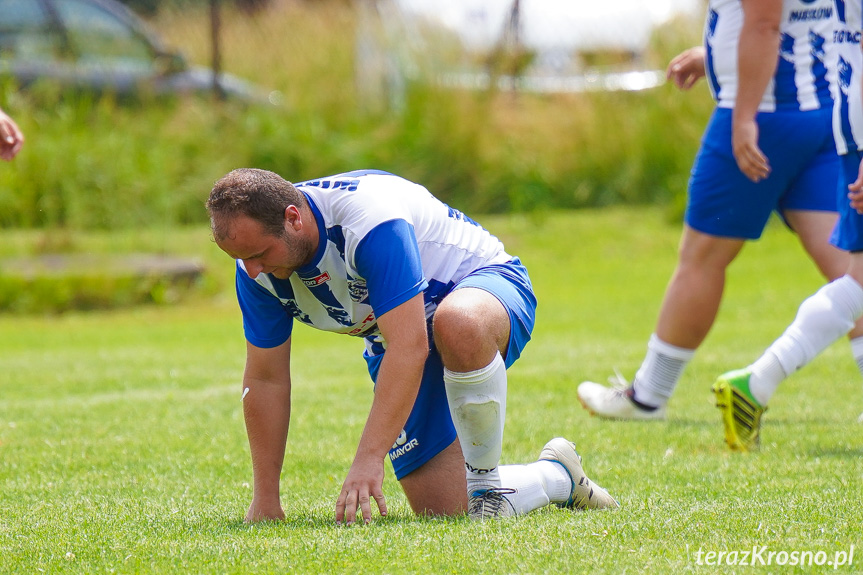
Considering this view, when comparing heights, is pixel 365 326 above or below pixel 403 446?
above

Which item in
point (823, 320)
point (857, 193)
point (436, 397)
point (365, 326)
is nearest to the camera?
point (365, 326)

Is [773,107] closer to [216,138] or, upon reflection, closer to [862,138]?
[862,138]

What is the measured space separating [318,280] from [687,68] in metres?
2.63

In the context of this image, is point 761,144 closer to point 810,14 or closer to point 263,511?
point 810,14

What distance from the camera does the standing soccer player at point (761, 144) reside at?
4.36 metres

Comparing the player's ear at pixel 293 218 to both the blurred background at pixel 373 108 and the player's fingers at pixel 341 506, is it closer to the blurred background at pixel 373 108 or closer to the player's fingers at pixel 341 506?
the player's fingers at pixel 341 506

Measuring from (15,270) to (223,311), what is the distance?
5.90 ft

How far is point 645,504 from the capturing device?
3236mm

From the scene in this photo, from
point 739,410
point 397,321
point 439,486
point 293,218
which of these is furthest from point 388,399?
point 739,410

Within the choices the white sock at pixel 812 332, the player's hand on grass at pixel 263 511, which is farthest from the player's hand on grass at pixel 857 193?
the player's hand on grass at pixel 263 511

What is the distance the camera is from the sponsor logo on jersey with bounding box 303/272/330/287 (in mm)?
3130

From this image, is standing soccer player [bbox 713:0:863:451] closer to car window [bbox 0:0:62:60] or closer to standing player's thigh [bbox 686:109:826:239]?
standing player's thigh [bbox 686:109:826:239]

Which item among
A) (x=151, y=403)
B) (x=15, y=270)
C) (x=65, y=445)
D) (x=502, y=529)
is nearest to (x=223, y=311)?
(x=15, y=270)

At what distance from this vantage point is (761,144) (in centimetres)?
450
